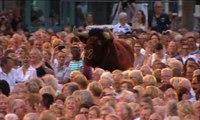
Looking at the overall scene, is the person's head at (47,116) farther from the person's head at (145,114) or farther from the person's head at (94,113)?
the person's head at (145,114)

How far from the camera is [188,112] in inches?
475

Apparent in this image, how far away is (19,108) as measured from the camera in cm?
1252

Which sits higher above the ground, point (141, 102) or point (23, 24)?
point (141, 102)

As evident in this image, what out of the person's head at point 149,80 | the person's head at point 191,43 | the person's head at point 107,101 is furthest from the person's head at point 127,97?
the person's head at point 191,43

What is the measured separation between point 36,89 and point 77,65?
10.7 ft

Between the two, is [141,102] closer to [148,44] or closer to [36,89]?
[36,89]

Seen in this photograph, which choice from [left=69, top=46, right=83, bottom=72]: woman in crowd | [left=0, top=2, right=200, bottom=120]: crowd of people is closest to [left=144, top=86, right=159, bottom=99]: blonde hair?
[left=0, top=2, right=200, bottom=120]: crowd of people

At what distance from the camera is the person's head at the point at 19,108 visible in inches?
492

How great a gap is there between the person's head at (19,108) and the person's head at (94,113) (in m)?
0.95

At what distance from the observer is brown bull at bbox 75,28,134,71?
1444cm

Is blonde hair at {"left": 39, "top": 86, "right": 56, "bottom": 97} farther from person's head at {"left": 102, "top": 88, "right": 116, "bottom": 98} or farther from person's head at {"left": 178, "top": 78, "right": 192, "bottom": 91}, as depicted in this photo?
person's head at {"left": 178, "top": 78, "right": 192, "bottom": 91}

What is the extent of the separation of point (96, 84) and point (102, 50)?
954 millimetres

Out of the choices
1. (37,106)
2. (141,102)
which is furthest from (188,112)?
(37,106)

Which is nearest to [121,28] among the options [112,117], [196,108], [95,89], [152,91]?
[95,89]
